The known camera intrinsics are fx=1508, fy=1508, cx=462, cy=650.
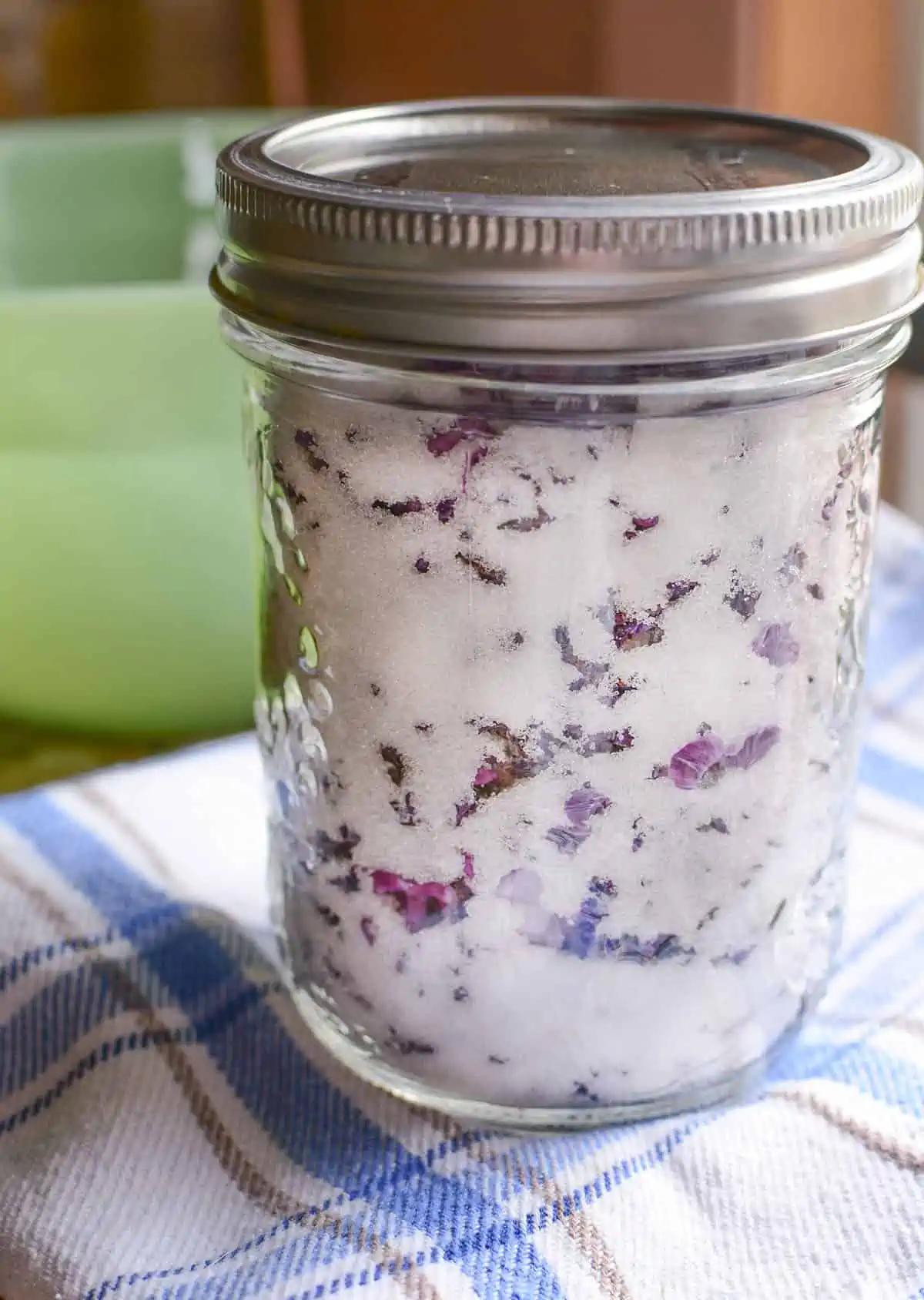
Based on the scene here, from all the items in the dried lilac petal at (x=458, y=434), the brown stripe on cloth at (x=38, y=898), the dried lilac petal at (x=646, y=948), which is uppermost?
the dried lilac petal at (x=458, y=434)

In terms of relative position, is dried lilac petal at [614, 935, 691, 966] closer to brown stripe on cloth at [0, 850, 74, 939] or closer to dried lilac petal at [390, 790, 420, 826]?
dried lilac petal at [390, 790, 420, 826]

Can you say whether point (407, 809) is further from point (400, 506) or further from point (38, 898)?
point (38, 898)

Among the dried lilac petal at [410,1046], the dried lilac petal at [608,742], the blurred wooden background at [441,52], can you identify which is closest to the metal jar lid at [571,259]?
the dried lilac petal at [608,742]

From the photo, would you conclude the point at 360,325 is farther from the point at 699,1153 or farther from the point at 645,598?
the point at 699,1153

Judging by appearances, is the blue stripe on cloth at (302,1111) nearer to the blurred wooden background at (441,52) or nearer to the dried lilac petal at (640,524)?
the dried lilac petal at (640,524)

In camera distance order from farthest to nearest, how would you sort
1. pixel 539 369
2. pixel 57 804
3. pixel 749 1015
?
pixel 57 804 < pixel 749 1015 < pixel 539 369

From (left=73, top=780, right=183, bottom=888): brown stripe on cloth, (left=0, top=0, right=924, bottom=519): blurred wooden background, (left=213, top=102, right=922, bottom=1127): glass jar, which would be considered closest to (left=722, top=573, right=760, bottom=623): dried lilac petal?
(left=213, top=102, right=922, bottom=1127): glass jar

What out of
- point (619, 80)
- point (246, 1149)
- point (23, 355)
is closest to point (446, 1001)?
point (246, 1149)
